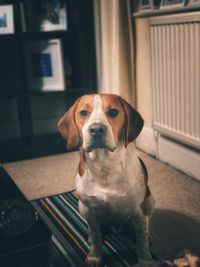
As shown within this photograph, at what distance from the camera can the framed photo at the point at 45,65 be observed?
270 centimetres

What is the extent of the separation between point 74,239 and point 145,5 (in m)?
1.52

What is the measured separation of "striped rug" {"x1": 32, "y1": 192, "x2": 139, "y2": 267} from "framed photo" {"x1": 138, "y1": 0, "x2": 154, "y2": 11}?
1.24m

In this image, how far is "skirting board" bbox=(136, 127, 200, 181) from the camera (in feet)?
7.10

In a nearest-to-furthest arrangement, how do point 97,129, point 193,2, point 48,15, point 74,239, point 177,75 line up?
point 97,129 → point 74,239 → point 193,2 → point 177,75 → point 48,15

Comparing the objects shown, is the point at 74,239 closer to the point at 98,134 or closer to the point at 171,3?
the point at 98,134

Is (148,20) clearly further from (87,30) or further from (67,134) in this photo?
(67,134)

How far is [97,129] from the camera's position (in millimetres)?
A: 1222

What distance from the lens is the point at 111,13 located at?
8.66 feet

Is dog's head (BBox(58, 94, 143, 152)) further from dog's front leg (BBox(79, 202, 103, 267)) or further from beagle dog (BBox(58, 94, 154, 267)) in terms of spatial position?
dog's front leg (BBox(79, 202, 103, 267))

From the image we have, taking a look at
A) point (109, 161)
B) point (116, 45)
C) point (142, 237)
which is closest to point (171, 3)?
point (116, 45)

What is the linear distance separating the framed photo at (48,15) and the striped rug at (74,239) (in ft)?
4.38

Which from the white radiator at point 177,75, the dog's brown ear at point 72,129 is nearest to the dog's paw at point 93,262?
A: the dog's brown ear at point 72,129

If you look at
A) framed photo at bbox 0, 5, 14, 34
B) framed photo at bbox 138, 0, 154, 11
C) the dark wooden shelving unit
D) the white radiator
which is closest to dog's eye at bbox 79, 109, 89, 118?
the white radiator

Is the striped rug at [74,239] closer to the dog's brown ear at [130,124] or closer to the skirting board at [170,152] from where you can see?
the dog's brown ear at [130,124]
